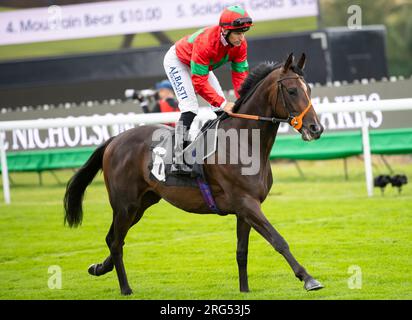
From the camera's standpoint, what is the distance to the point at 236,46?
6.31 metres

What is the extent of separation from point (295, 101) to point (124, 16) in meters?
9.23

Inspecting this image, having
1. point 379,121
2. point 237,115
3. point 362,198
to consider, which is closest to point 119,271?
point 237,115

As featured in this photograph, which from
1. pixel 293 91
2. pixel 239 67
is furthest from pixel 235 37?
pixel 293 91

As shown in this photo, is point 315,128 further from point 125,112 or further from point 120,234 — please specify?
point 125,112

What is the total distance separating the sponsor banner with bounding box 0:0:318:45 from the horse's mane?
8.02 m

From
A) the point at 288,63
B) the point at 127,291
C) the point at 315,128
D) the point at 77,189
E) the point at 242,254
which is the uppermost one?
the point at 288,63

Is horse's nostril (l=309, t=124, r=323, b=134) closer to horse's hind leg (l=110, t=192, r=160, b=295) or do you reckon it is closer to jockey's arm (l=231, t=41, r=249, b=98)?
jockey's arm (l=231, t=41, r=249, b=98)

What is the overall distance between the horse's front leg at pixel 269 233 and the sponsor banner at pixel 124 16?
8.55 m

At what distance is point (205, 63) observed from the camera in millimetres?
6242

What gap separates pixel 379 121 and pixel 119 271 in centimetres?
633

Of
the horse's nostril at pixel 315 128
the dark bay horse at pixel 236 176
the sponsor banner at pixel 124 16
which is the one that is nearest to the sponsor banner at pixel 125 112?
the sponsor banner at pixel 124 16

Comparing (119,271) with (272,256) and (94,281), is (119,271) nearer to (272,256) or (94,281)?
(94,281)
